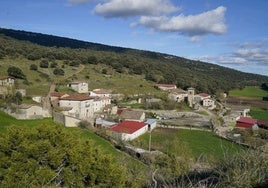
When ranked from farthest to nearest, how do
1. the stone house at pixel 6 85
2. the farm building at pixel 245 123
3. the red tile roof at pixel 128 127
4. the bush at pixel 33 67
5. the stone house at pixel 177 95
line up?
the stone house at pixel 177 95
the bush at pixel 33 67
the farm building at pixel 245 123
the stone house at pixel 6 85
the red tile roof at pixel 128 127

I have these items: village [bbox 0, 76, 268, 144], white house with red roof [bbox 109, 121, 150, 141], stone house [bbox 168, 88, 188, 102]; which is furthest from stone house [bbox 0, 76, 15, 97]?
stone house [bbox 168, 88, 188, 102]

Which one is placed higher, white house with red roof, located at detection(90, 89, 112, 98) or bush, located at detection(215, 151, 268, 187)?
bush, located at detection(215, 151, 268, 187)

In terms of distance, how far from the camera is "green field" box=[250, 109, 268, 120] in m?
77.2

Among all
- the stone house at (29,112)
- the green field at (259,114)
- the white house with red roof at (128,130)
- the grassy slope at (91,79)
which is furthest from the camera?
the green field at (259,114)

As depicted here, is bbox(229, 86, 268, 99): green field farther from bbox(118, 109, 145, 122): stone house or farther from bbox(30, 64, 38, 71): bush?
bbox(30, 64, 38, 71): bush

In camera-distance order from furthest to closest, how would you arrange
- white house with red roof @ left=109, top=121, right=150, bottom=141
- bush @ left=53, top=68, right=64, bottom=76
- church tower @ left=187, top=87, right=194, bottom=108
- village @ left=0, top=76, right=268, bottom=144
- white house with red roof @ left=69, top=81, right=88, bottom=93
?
church tower @ left=187, top=87, right=194, bottom=108, bush @ left=53, top=68, right=64, bottom=76, white house with red roof @ left=69, top=81, right=88, bottom=93, village @ left=0, top=76, right=268, bottom=144, white house with red roof @ left=109, top=121, right=150, bottom=141

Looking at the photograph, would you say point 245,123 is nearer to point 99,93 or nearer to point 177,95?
point 177,95

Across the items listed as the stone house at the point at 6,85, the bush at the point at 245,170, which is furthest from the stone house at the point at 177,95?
the bush at the point at 245,170

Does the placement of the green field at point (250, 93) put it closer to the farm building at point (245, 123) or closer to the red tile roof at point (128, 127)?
the farm building at point (245, 123)

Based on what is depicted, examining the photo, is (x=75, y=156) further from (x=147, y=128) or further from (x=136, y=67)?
(x=136, y=67)

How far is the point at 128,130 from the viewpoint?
4512 centimetres

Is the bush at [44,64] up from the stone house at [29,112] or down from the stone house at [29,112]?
up

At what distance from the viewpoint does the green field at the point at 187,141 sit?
1526 inches

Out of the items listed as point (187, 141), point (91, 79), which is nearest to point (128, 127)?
point (187, 141)
